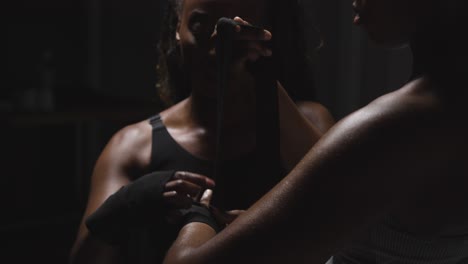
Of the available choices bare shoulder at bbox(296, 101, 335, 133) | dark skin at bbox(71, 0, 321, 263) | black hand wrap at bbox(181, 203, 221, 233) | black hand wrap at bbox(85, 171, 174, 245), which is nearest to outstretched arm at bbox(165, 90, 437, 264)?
black hand wrap at bbox(181, 203, 221, 233)

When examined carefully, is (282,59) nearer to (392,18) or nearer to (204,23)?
(204,23)

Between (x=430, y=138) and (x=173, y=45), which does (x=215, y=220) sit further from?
(x=173, y=45)

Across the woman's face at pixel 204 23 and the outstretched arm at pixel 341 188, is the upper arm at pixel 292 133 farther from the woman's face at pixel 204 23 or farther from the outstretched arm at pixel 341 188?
the outstretched arm at pixel 341 188

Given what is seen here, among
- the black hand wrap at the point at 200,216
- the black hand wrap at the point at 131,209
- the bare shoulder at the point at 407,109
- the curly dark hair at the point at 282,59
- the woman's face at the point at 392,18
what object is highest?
the woman's face at the point at 392,18

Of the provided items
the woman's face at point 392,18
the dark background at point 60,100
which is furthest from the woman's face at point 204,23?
the dark background at point 60,100

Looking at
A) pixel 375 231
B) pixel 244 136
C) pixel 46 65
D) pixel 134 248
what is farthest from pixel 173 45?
pixel 46 65

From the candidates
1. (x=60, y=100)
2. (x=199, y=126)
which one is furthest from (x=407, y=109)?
(x=60, y=100)

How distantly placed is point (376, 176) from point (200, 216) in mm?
325

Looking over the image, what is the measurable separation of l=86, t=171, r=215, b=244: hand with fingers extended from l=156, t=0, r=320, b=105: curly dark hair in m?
0.34

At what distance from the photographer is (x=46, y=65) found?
4074mm

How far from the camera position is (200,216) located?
1008mm

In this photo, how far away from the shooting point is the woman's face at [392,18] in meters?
0.80

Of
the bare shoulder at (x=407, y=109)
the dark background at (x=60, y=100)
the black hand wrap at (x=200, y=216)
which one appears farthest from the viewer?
the dark background at (x=60, y=100)

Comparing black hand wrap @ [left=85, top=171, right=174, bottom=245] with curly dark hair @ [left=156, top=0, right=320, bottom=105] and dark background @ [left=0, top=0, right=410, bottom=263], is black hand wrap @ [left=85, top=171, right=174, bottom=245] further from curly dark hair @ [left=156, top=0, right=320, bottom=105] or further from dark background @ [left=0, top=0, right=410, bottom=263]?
dark background @ [left=0, top=0, right=410, bottom=263]
